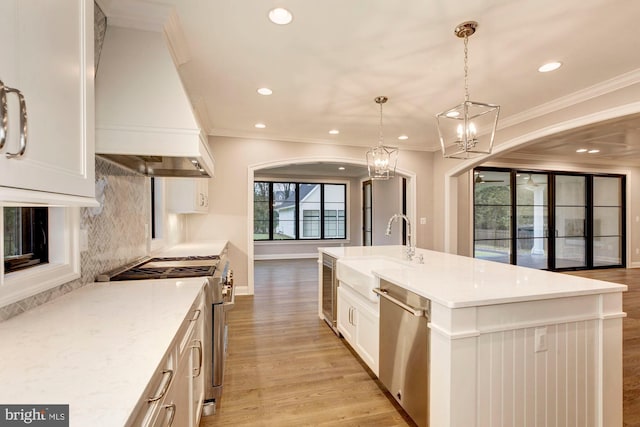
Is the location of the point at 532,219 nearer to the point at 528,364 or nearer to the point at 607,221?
the point at 607,221

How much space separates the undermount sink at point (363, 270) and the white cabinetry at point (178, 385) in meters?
1.17

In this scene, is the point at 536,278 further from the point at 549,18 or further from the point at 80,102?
the point at 80,102

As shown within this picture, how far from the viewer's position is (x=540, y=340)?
1515mm

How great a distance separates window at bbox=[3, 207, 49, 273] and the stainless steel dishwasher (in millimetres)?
1867

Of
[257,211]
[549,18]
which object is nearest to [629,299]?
[549,18]

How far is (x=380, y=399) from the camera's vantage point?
209 cm

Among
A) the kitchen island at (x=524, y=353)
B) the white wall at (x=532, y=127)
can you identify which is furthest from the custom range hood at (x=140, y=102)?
the white wall at (x=532, y=127)

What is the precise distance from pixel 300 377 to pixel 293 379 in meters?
0.06

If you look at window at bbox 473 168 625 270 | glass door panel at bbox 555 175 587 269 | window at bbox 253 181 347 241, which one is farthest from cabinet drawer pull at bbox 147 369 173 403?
glass door panel at bbox 555 175 587 269

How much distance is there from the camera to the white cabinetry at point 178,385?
78 cm

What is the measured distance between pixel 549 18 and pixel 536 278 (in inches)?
69.1

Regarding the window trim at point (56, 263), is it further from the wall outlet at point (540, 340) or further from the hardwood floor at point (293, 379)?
the wall outlet at point (540, 340)

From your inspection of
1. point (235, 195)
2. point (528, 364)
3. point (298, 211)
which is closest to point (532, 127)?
point (528, 364)

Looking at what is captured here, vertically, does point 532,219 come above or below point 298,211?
below
